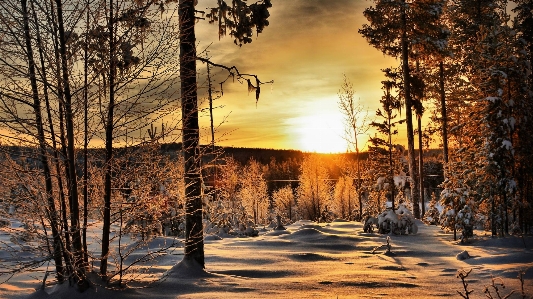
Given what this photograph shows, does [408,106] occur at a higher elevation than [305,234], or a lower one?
higher

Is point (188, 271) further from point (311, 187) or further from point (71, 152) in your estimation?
point (311, 187)

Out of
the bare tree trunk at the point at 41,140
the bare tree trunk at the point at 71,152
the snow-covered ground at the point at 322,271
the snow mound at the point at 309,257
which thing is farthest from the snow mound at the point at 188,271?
the snow mound at the point at 309,257

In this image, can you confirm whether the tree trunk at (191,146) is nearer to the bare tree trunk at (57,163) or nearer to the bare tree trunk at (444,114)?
the bare tree trunk at (57,163)

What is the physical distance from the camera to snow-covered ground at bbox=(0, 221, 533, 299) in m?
7.07

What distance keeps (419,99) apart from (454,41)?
6.27 m

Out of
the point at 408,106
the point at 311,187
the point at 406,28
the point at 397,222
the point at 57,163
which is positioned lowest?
the point at 397,222

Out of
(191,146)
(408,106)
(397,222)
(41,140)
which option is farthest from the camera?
(408,106)

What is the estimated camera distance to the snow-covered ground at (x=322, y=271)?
23.2ft

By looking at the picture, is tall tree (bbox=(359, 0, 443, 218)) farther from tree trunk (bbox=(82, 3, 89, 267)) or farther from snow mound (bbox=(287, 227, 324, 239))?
tree trunk (bbox=(82, 3, 89, 267))

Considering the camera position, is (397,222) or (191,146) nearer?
(191,146)

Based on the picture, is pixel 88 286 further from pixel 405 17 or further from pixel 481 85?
pixel 405 17

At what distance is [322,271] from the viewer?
930 cm

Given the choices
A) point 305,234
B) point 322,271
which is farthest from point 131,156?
point 305,234

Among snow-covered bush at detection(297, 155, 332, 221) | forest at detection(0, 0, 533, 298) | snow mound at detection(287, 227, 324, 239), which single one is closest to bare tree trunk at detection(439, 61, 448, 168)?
forest at detection(0, 0, 533, 298)
